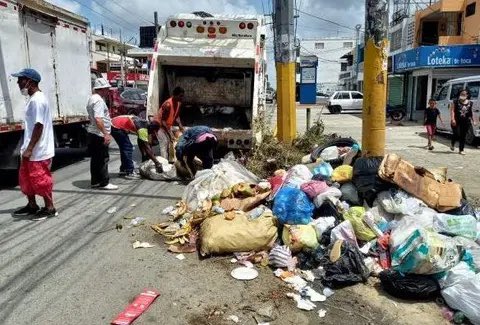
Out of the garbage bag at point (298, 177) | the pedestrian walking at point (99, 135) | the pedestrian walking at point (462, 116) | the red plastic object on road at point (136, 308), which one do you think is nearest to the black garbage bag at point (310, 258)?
the garbage bag at point (298, 177)

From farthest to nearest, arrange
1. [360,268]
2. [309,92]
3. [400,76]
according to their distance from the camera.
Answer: [309,92] → [400,76] → [360,268]

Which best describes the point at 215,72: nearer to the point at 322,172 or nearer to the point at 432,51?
the point at 322,172

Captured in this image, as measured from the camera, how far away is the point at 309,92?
108 feet

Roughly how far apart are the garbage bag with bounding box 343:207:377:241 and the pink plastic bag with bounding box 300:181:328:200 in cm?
44

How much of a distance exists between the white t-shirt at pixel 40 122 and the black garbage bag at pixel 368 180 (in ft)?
11.3

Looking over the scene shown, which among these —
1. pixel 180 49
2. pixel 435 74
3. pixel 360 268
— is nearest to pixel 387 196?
pixel 360 268

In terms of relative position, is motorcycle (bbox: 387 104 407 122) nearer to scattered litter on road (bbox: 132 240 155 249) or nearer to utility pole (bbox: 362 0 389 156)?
utility pole (bbox: 362 0 389 156)

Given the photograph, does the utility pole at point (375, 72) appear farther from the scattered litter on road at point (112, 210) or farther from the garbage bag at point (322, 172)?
the scattered litter on road at point (112, 210)

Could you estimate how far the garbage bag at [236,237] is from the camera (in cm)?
420

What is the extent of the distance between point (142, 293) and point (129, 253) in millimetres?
877

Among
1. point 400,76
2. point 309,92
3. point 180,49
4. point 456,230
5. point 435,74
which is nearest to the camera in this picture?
point 456,230

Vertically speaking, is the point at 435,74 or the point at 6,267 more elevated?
the point at 435,74

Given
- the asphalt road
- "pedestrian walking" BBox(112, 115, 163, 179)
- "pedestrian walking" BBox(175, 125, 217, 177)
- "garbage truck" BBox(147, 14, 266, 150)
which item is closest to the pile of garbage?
the asphalt road

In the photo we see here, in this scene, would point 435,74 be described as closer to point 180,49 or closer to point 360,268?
point 180,49
